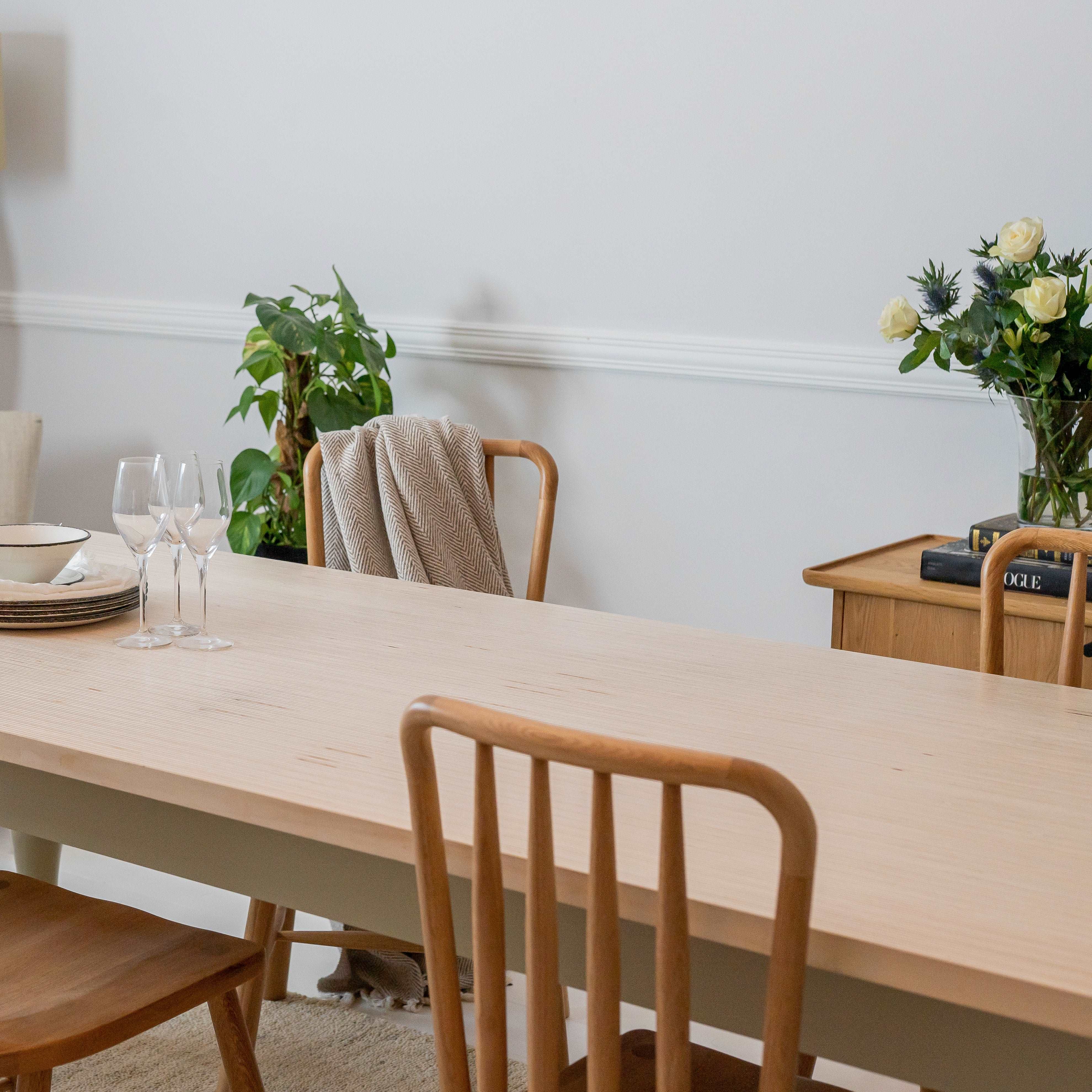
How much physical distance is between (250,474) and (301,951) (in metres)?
1.19

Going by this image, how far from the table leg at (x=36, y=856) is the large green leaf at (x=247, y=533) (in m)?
1.03

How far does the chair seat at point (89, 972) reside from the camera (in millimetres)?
1121

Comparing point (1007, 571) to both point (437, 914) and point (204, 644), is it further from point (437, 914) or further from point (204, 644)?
point (437, 914)

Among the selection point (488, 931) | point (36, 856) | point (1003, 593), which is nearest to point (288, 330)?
point (36, 856)

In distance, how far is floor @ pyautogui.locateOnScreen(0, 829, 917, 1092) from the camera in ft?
6.51

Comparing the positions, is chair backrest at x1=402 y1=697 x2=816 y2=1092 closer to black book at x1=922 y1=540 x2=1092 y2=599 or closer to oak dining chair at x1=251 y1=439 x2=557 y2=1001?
oak dining chair at x1=251 y1=439 x2=557 y2=1001

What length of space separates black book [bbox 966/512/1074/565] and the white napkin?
1326 mm

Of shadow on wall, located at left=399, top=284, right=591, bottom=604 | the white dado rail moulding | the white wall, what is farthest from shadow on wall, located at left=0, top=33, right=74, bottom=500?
shadow on wall, located at left=399, top=284, right=591, bottom=604

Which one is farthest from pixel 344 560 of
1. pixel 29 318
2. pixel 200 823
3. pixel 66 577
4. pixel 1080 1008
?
pixel 29 318

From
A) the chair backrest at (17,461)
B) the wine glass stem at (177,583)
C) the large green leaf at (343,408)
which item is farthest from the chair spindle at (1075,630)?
the chair backrest at (17,461)

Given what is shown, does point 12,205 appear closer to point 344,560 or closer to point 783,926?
point 344,560

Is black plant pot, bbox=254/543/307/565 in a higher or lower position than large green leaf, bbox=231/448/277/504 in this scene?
lower

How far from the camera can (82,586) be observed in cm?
151

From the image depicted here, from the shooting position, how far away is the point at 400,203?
3154 mm
